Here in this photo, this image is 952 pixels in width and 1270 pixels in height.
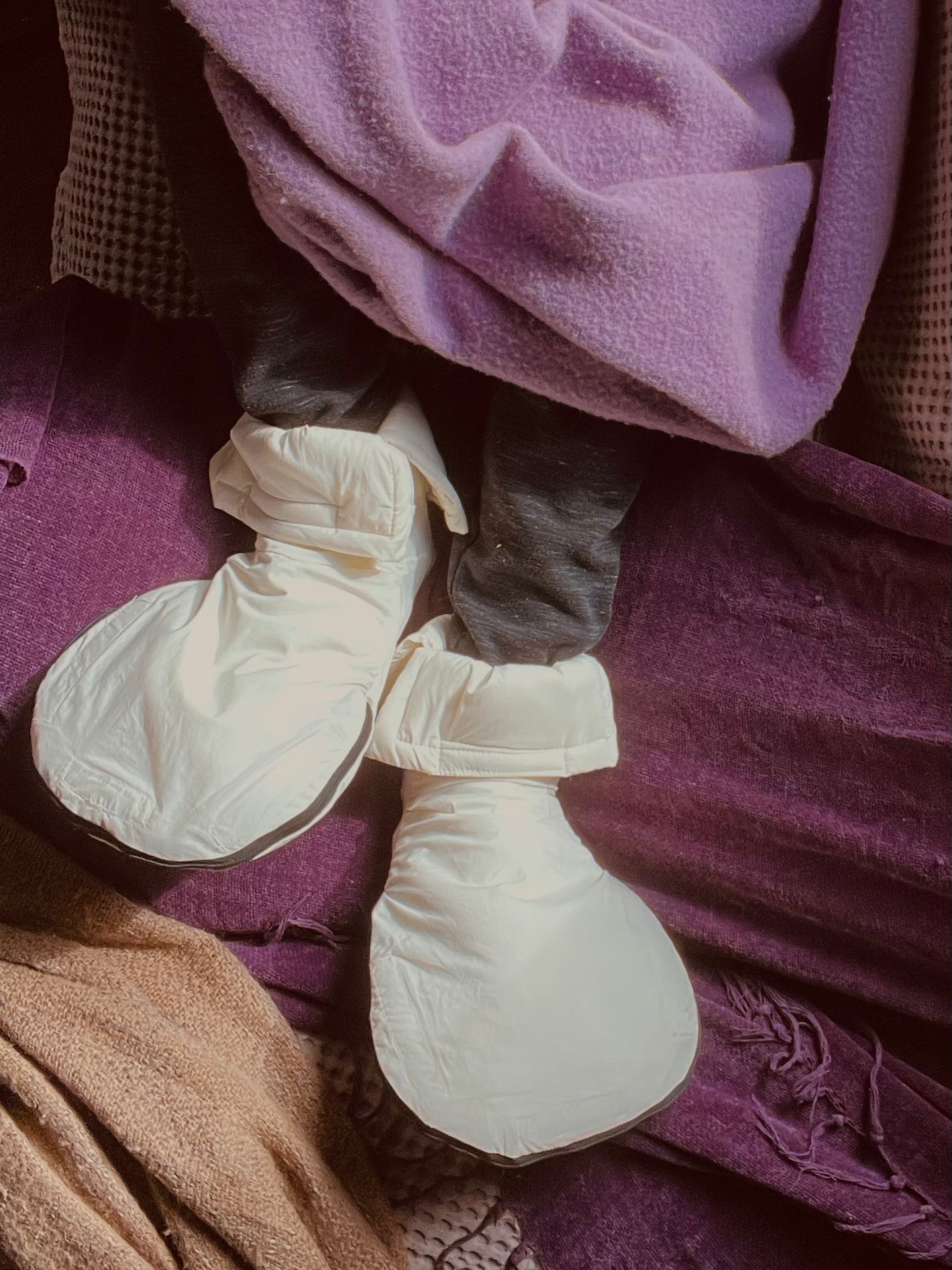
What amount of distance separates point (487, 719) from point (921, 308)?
40cm

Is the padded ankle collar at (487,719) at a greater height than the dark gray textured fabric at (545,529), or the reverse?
the dark gray textured fabric at (545,529)

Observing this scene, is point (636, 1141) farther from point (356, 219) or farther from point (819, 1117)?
point (356, 219)

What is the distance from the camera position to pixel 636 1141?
0.68 meters

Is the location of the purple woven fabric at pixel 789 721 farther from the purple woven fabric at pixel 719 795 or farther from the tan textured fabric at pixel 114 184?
the tan textured fabric at pixel 114 184

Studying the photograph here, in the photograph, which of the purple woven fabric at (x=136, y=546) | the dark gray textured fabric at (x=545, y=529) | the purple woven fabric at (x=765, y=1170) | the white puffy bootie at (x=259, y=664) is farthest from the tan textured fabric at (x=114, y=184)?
the purple woven fabric at (x=765, y=1170)

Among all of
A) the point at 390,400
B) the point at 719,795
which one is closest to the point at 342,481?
the point at 390,400

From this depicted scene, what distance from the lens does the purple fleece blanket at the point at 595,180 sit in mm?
501

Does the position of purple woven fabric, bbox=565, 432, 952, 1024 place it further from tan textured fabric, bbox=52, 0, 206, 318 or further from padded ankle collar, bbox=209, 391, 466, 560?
tan textured fabric, bbox=52, 0, 206, 318

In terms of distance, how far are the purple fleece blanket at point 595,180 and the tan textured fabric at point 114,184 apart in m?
0.20

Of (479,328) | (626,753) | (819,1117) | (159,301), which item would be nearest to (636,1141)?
(819,1117)

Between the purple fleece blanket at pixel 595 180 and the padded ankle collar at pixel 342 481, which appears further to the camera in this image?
the padded ankle collar at pixel 342 481

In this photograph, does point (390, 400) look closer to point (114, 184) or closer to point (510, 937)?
point (114, 184)

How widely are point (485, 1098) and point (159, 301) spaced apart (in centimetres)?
62

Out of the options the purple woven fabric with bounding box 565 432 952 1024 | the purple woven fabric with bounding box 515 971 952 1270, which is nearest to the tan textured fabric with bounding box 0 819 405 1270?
the purple woven fabric with bounding box 515 971 952 1270
